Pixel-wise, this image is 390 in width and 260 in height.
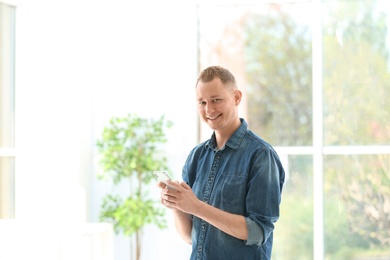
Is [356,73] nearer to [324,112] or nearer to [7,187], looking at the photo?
[324,112]

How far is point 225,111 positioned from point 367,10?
302 cm

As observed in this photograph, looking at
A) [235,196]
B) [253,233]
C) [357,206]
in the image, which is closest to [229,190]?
[235,196]

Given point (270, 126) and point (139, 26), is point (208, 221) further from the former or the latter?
point (139, 26)

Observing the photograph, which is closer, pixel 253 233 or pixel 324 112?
pixel 253 233

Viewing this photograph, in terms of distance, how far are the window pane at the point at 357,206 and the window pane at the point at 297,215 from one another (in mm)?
128

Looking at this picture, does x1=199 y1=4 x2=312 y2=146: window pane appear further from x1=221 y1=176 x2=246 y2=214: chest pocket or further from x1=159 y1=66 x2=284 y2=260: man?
x1=221 y1=176 x2=246 y2=214: chest pocket

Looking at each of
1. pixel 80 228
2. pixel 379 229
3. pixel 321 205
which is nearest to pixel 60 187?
pixel 80 228

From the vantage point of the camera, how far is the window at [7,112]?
14.6ft

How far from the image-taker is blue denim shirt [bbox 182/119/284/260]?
216 centimetres

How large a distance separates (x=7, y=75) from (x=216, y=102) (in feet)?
8.59

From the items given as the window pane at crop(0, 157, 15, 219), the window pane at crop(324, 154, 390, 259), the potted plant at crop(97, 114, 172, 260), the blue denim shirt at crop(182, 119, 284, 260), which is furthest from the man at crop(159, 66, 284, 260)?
the window pane at crop(324, 154, 390, 259)

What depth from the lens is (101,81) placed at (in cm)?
548

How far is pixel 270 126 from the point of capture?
5.16m

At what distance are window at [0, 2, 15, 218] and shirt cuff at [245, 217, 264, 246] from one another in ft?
8.60
